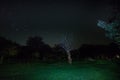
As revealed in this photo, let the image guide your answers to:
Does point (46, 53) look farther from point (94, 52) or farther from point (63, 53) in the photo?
point (94, 52)

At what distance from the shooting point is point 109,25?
26297 mm

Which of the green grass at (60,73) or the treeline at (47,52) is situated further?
the treeline at (47,52)

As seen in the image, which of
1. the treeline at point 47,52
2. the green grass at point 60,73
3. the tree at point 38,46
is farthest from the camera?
the tree at point 38,46

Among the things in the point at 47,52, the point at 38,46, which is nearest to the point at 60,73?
the point at 47,52

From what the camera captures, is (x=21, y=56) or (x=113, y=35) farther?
(x=21, y=56)

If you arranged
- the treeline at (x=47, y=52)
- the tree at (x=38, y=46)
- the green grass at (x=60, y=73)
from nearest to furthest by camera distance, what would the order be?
the green grass at (x=60, y=73)
the treeline at (x=47, y=52)
the tree at (x=38, y=46)

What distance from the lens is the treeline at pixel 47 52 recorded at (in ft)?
179

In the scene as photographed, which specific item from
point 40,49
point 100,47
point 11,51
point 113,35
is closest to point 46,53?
point 40,49

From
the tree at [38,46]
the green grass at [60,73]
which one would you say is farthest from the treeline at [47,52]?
the green grass at [60,73]

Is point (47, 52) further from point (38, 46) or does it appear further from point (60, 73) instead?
point (60, 73)

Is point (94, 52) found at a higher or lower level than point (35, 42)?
lower

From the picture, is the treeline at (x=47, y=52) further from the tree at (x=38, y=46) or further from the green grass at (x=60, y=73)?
the green grass at (x=60, y=73)

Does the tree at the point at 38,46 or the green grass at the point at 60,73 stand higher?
the tree at the point at 38,46

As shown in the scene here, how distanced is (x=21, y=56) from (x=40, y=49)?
12.3m
